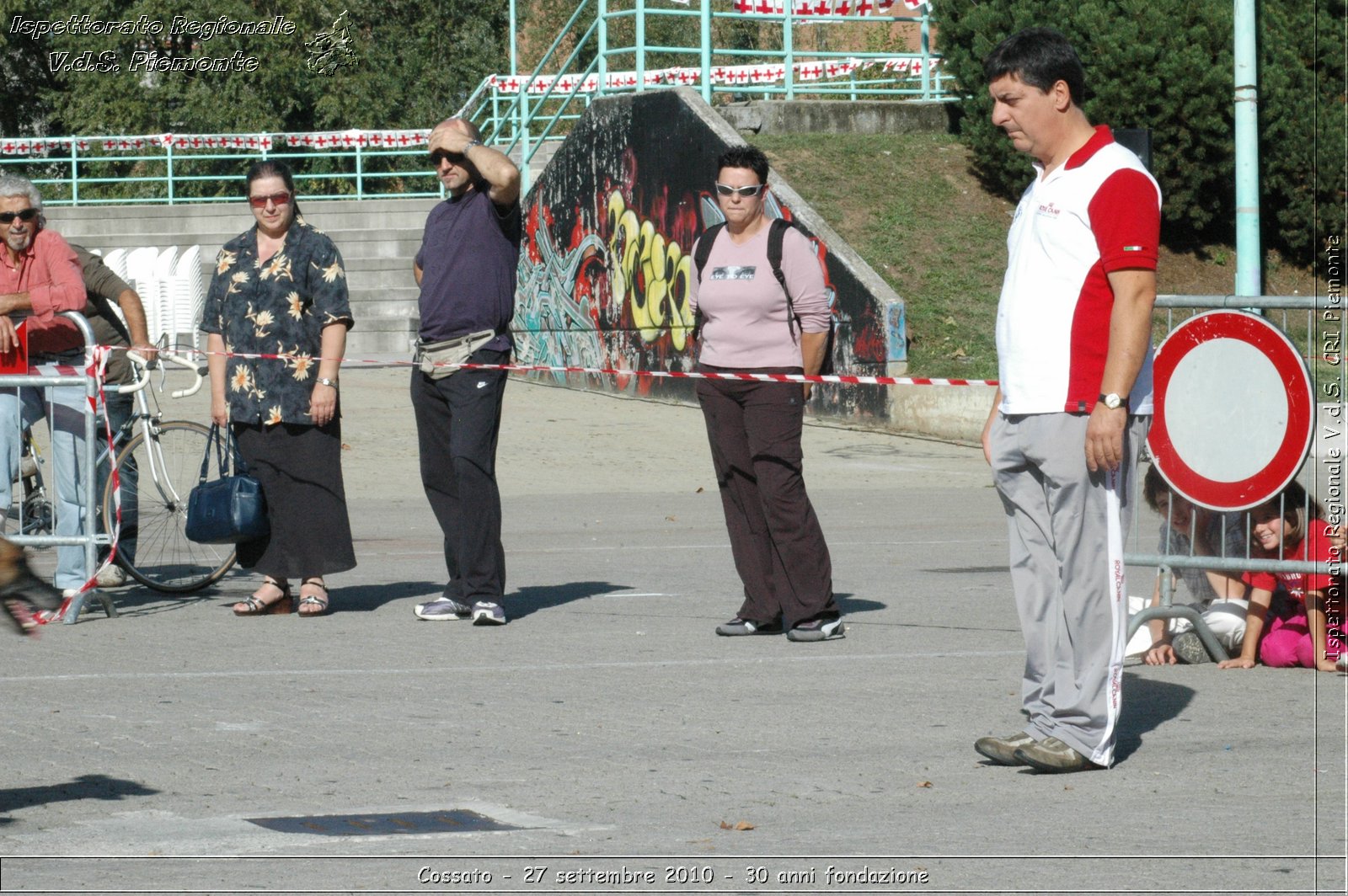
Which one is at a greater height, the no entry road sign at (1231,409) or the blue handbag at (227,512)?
the no entry road sign at (1231,409)

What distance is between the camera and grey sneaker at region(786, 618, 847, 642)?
780 cm

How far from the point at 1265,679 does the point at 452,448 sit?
142 inches

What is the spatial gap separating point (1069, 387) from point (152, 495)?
5.56 meters

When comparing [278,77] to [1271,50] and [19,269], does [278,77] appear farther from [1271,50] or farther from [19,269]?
[19,269]

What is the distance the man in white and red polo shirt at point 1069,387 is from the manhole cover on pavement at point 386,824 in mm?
1628

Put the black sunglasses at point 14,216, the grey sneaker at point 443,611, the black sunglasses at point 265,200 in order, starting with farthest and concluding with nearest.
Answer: the black sunglasses at point 14,216
the grey sneaker at point 443,611
the black sunglasses at point 265,200

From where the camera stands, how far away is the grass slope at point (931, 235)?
719 inches

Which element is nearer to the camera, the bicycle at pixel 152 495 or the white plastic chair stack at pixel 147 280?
the bicycle at pixel 152 495

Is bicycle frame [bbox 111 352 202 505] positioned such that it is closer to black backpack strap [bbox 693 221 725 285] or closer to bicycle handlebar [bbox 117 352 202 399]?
bicycle handlebar [bbox 117 352 202 399]

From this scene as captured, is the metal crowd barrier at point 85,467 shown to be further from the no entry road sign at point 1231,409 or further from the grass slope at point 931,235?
the grass slope at point 931,235

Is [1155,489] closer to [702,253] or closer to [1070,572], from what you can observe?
[1070,572]

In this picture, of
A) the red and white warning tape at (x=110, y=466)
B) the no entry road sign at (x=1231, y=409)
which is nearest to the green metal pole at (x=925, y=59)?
the red and white warning tape at (x=110, y=466)

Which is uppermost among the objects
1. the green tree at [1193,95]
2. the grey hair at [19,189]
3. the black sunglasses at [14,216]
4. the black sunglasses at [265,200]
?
the green tree at [1193,95]

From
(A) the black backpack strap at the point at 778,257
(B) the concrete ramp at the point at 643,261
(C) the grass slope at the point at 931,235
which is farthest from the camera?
(C) the grass slope at the point at 931,235
